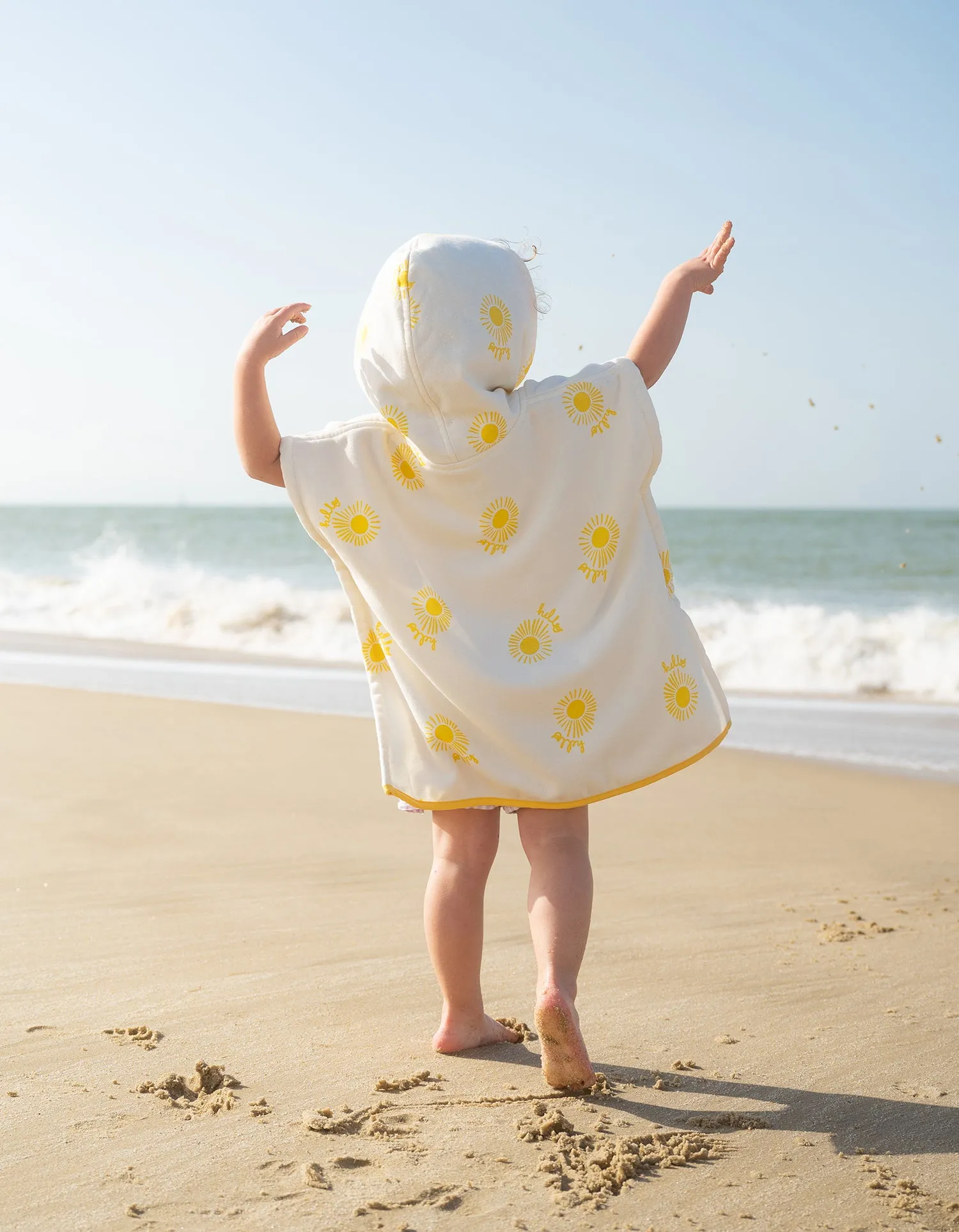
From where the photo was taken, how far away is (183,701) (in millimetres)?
6668

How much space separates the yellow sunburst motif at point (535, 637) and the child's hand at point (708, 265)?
748mm

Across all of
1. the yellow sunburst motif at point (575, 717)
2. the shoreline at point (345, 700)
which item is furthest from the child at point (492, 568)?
the shoreline at point (345, 700)

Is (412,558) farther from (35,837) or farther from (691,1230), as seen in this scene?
(35,837)

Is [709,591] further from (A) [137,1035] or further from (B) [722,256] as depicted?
(A) [137,1035]

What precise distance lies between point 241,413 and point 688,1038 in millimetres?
1483

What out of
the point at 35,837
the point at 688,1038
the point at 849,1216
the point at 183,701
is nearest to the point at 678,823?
the point at 688,1038

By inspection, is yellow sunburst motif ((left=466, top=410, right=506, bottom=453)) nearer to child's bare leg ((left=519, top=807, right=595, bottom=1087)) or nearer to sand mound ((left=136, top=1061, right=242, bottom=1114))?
child's bare leg ((left=519, top=807, right=595, bottom=1087))

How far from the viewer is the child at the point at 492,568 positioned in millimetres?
2027

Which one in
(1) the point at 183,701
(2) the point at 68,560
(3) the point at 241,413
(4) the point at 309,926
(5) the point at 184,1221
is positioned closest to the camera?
(5) the point at 184,1221

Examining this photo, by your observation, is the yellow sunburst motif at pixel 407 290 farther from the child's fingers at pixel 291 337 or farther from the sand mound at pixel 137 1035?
the sand mound at pixel 137 1035

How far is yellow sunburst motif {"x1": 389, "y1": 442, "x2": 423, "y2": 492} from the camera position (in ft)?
6.81

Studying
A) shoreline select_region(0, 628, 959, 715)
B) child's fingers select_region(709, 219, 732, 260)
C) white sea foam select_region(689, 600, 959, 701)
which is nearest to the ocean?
white sea foam select_region(689, 600, 959, 701)

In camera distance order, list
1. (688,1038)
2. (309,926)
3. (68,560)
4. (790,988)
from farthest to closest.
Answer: (68,560) → (309,926) → (790,988) → (688,1038)

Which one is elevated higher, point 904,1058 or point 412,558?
point 412,558
